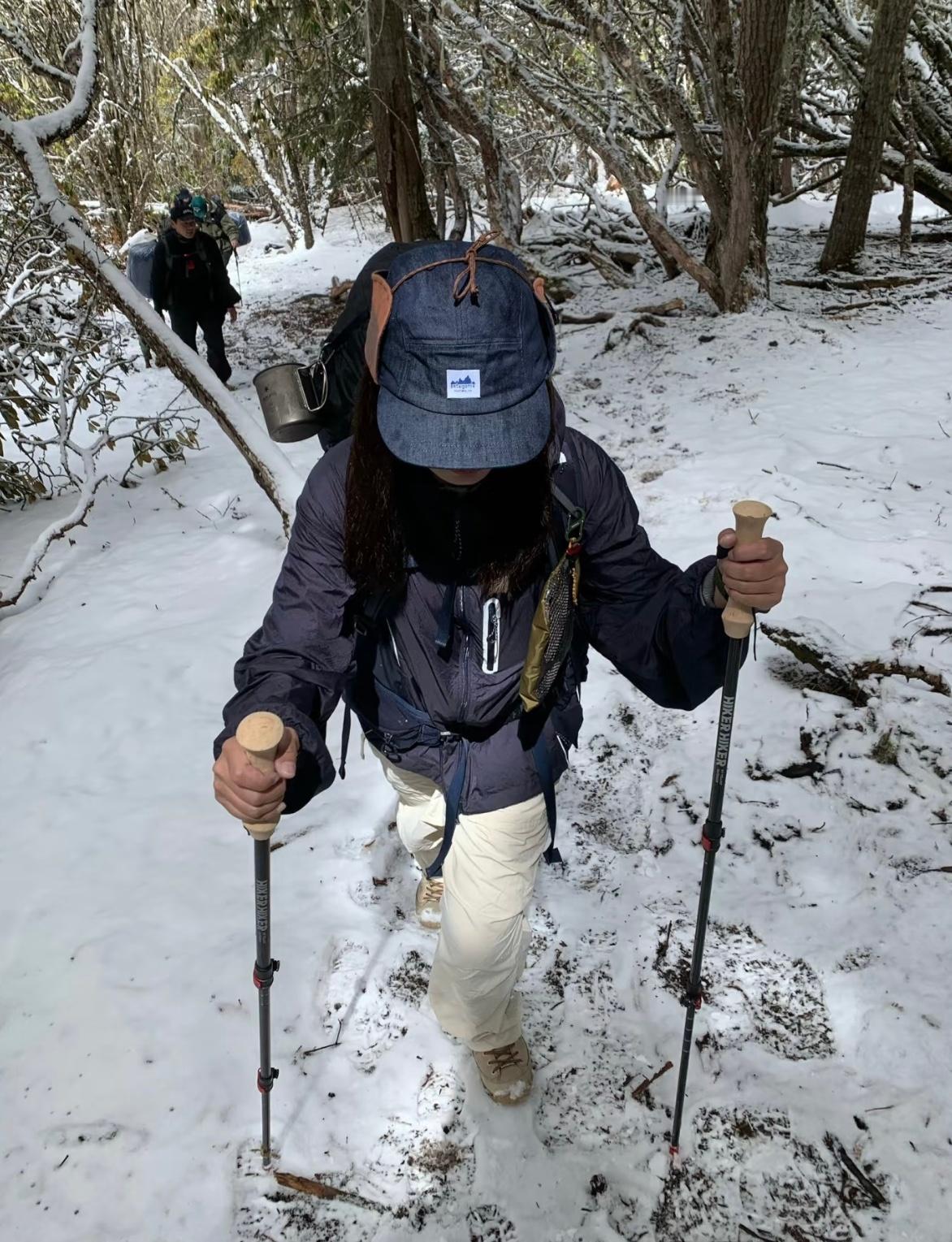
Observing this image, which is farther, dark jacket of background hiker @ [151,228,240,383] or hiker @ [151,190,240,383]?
dark jacket of background hiker @ [151,228,240,383]

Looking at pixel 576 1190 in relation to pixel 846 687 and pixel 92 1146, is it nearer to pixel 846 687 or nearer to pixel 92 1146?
pixel 92 1146

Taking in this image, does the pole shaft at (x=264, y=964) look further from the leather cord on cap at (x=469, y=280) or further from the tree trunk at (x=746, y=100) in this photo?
the tree trunk at (x=746, y=100)

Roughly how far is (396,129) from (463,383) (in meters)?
7.69

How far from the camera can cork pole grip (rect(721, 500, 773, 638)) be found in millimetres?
1455

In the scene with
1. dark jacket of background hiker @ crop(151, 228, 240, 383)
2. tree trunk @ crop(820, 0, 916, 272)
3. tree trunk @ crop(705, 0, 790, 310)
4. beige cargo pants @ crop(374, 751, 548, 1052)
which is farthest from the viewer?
tree trunk @ crop(820, 0, 916, 272)

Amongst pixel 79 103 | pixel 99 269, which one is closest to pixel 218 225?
pixel 79 103

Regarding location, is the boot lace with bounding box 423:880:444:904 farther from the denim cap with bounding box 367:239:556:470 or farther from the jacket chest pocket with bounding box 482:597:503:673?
the denim cap with bounding box 367:239:556:470

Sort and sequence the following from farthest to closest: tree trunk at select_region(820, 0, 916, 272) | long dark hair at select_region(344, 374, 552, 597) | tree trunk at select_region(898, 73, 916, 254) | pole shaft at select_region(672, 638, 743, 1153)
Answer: tree trunk at select_region(898, 73, 916, 254) → tree trunk at select_region(820, 0, 916, 272) → pole shaft at select_region(672, 638, 743, 1153) → long dark hair at select_region(344, 374, 552, 597)

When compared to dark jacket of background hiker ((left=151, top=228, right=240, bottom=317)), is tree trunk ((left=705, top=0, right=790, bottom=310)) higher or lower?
higher

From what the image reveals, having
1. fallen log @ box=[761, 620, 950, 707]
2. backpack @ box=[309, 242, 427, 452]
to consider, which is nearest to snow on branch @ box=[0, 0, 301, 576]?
backpack @ box=[309, 242, 427, 452]

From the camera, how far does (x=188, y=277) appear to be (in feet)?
24.0

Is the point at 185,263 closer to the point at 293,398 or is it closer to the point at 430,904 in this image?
the point at 293,398

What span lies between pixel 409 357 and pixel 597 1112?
2.15m

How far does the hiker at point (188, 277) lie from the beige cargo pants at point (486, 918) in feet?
21.9
